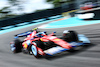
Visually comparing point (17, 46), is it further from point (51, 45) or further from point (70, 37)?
point (70, 37)

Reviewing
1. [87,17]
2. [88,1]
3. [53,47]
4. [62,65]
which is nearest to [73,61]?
[62,65]

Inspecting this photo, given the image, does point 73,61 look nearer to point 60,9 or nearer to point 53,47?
point 53,47

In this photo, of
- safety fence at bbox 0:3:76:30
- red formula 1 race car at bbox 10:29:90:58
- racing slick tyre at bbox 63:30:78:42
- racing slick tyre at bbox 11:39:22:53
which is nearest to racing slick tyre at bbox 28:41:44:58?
red formula 1 race car at bbox 10:29:90:58

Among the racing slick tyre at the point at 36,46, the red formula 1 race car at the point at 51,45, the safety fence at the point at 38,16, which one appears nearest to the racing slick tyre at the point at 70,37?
the red formula 1 race car at the point at 51,45

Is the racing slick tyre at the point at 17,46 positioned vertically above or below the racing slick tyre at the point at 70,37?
below

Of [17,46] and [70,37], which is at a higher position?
[70,37]

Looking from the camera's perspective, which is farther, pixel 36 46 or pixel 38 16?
pixel 38 16

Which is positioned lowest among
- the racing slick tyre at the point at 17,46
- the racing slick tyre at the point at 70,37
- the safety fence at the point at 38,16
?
the racing slick tyre at the point at 17,46

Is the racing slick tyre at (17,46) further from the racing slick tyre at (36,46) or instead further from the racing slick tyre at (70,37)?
the racing slick tyre at (70,37)

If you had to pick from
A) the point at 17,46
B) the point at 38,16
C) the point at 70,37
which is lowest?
the point at 17,46

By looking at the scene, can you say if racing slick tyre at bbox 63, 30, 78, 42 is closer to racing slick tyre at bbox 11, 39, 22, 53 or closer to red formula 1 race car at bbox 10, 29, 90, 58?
red formula 1 race car at bbox 10, 29, 90, 58

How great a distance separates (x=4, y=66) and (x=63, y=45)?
1877 millimetres

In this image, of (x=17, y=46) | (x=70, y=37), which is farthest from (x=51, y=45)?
(x=17, y=46)

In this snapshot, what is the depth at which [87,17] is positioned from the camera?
1121 cm
